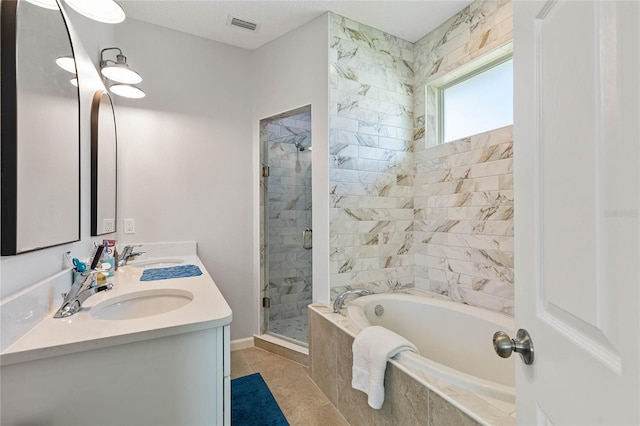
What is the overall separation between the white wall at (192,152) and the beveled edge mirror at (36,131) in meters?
0.98

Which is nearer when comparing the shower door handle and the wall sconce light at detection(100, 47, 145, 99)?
the wall sconce light at detection(100, 47, 145, 99)

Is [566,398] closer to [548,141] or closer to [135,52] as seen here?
[548,141]

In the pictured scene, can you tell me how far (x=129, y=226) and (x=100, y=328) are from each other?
1.51 m

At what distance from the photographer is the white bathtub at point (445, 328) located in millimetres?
1645

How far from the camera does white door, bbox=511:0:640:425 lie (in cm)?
35

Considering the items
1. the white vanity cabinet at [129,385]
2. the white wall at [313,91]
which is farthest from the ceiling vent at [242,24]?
the white vanity cabinet at [129,385]

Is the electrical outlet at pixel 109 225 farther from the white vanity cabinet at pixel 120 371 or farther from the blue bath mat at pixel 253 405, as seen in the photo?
the blue bath mat at pixel 253 405

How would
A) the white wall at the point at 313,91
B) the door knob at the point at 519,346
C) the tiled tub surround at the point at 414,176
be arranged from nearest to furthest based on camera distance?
1. the door knob at the point at 519,346
2. the tiled tub surround at the point at 414,176
3. the white wall at the point at 313,91

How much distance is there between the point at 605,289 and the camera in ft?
1.29

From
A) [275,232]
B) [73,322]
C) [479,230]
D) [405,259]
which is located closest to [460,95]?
[479,230]

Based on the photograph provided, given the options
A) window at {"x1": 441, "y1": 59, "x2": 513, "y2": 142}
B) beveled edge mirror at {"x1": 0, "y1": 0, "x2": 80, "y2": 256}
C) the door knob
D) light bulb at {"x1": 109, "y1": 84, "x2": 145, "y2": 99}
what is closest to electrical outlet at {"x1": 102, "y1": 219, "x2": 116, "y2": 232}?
beveled edge mirror at {"x1": 0, "y1": 0, "x2": 80, "y2": 256}

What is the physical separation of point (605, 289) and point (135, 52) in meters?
2.87

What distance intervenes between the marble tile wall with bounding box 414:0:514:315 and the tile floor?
1.16 meters

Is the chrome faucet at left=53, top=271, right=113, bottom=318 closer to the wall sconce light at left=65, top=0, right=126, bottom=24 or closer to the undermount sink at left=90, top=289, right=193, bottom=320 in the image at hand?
the undermount sink at left=90, top=289, right=193, bottom=320
